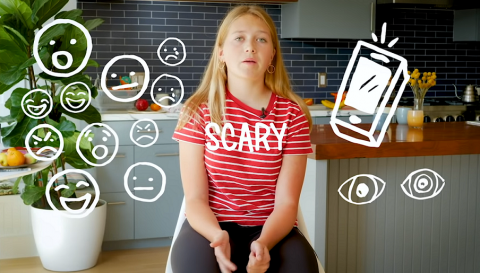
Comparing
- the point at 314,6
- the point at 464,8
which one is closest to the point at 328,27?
the point at 314,6

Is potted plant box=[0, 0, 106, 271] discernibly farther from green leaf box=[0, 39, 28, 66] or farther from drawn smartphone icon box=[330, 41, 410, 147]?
drawn smartphone icon box=[330, 41, 410, 147]

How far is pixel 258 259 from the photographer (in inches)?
71.6

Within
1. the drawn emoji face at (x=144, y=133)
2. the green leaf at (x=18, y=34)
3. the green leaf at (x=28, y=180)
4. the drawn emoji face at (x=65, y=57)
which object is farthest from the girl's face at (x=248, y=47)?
the drawn emoji face at (x=144, y=133)

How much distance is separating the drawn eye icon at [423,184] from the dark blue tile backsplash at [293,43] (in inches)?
86.2

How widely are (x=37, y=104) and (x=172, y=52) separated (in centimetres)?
146

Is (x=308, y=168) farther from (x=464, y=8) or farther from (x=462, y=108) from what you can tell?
(x=464, y=8)

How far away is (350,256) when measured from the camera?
2895mm

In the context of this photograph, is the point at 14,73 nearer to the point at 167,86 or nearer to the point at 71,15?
the point at 71,15

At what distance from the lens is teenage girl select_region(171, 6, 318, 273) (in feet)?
6.58

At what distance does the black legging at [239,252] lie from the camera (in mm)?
1862

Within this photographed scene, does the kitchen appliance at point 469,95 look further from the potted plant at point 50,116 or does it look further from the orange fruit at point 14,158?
the orange fruit at point 14,158

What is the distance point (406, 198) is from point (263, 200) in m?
1.09

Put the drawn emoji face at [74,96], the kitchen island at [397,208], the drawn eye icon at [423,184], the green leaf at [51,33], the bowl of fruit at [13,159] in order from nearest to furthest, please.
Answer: the bowl of fruit at [13,159] < the kitchen island at [397,208] < the drawn eye icon at [423,184] < the green leaf at [51,33] < the drawn emoji face at [74,96]

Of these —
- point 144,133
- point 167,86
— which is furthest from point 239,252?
point 167,86
